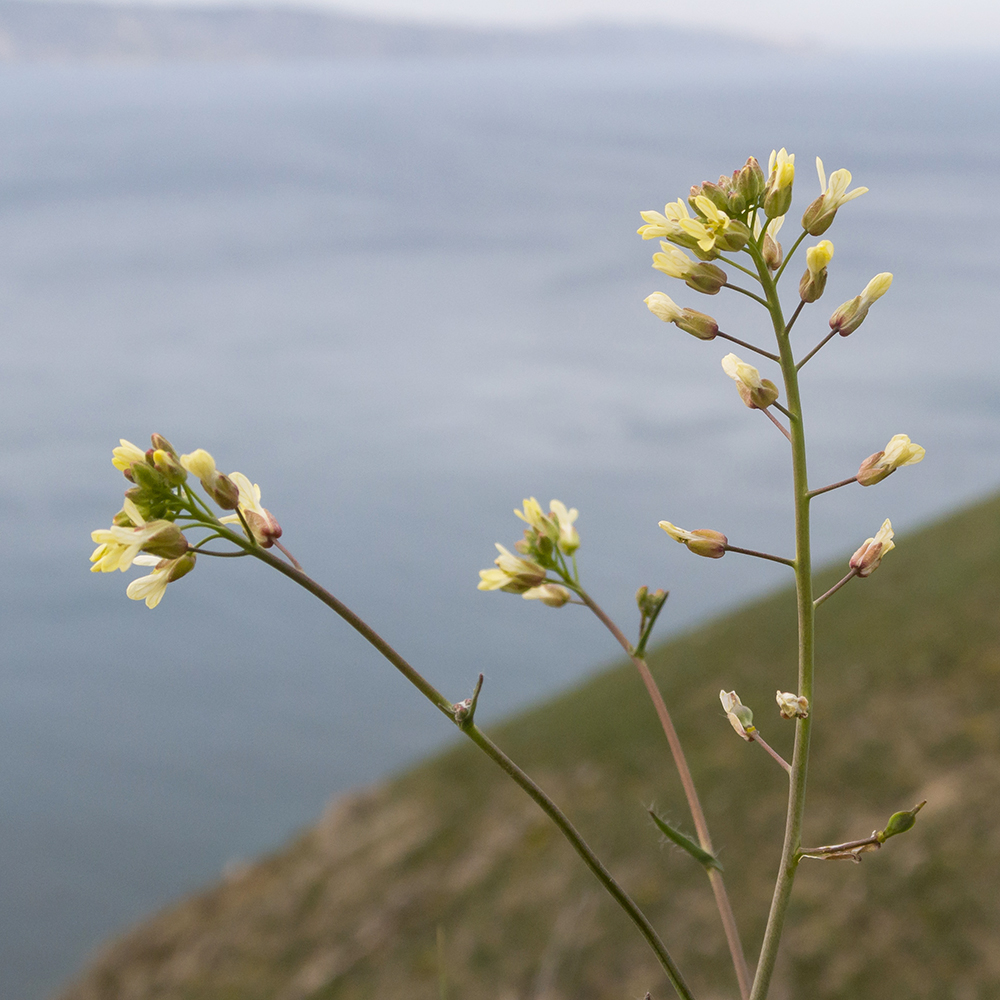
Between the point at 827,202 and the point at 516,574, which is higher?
the point at 827,202

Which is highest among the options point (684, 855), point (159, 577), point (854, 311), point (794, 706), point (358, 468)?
point (854, 311)

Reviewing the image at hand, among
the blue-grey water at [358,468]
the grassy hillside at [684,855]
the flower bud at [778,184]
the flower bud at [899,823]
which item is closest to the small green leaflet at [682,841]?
the flower bud at [899,823]

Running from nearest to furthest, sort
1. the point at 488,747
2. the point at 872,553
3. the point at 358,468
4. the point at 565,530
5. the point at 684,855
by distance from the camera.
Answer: the point at 488,747 → the point at 872,553 → the point at 565,530 → the point at 684,855 → the point at 358,468

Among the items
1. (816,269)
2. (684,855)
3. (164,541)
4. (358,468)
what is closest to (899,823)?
(816,269)

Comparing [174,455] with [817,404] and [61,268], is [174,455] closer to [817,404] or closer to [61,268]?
[817,404]

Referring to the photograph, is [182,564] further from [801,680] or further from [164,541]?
[801,680]

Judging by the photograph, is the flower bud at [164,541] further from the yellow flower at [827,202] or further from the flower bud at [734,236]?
the yellow flower at [827,202]

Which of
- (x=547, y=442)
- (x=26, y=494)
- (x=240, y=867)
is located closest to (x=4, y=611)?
(x=26, y=494)

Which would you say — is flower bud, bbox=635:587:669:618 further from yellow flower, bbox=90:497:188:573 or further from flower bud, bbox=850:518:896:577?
yellow flower, bbox=90:497:188:573
